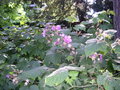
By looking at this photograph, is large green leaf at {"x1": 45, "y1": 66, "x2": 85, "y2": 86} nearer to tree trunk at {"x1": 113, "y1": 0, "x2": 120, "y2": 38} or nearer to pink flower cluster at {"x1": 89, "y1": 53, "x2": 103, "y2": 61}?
pink flower cluster at {"x1": 89, "y1": 53, "x2": 103, "y2": 61}

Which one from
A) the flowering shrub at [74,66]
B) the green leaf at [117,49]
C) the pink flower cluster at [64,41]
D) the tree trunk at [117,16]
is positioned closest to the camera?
the flowering shrub at [74,66]

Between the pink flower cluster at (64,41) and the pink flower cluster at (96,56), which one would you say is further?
the pink flower cluster at (64,41)

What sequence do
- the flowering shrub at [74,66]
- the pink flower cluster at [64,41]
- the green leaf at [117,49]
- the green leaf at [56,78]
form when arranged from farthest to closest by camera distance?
the pink flower cluster at [64,41] < the green leaf at [117,49] < the flowering shrub at [74,66] < the green leaf at [56,78]

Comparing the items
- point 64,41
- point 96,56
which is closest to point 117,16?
point 64,41

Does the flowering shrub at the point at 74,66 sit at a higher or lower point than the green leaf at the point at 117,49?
lower

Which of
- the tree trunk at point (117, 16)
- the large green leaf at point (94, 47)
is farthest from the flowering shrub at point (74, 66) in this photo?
the tree trunk at point (117, 16)

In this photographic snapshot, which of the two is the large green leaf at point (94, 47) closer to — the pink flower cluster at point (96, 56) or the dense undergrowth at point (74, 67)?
the dense undergrowth at point (74, 67)

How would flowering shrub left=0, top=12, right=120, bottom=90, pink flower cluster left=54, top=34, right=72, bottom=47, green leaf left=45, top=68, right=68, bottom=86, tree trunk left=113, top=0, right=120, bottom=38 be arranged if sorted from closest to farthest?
green leaf left=45, top=68, right=68, bottom=86 < flowering shrub left=0, top=12, right=120, bottom=90 < pink flower cluster left=54, top=34, right=72, bottom=47 < tree trunk left=113, top=0, right=120, bottom=38

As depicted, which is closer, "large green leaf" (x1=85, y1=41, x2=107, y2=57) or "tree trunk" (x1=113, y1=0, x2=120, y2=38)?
"large green leaf" (x1=85, y1=41, x2=107, y2=57)

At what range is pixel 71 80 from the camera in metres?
1.44

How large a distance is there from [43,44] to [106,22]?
817 millimetres

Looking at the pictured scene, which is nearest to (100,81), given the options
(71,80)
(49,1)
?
(71,80)

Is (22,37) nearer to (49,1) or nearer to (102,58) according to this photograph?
(102,58)

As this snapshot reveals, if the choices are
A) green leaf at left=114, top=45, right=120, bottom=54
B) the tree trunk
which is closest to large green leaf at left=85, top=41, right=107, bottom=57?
green leaf at left=114, top=45, right=120, bottom=54
